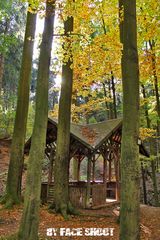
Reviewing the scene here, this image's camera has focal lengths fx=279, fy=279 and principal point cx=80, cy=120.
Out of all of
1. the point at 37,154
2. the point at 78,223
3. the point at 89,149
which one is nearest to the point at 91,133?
the point at 89,149

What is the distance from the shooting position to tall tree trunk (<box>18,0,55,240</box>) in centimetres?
604

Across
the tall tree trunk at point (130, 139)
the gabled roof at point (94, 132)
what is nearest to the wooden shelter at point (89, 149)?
the gabled roof at point (94, 132)

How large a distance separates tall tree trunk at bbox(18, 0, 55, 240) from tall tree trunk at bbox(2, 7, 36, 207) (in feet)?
13.3

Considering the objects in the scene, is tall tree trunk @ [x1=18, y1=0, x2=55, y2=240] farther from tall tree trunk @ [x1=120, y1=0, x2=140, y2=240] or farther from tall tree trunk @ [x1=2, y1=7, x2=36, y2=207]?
tall tree trunk @ [x1=2, y1=7, x2=36, y2=207]

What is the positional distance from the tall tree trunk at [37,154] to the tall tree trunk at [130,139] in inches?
72.7

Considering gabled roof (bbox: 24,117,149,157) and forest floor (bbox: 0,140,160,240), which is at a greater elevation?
gabled roof (bbox: 24,117,149,157)

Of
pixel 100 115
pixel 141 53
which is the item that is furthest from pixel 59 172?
pixel 100 115

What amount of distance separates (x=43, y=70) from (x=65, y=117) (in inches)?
156

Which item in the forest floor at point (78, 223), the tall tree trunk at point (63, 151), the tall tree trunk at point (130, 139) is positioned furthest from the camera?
the tall tree trunk at point (63, 151)

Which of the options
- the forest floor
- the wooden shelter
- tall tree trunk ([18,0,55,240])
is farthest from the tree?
tall tree trunk ([18,0,55,240])

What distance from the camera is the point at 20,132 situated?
35.3 ft

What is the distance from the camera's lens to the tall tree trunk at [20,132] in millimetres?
10385

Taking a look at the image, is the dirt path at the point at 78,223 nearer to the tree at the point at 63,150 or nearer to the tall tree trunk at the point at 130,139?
the tree at the point at 63,150

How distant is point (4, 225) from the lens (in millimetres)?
7898
